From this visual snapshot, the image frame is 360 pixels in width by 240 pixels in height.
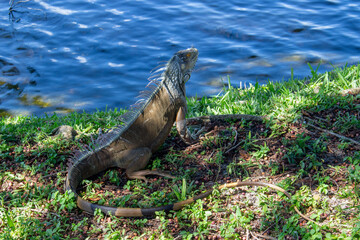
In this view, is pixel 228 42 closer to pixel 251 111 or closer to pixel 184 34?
pixel 184 34

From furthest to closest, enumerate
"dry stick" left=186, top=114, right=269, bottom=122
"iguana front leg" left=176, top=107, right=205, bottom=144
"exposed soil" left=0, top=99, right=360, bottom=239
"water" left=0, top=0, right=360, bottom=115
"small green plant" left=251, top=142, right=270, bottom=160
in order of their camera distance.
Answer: "water" left=0, top=0, right=360, bottom=115
"dry stick" left=186, top=114, right=269, bottom=122
"iguana front leg" left=176, top=107, right=205, bottom=144
"small green plant" left=251, top=142, right=270, bottom=160
"exposed soil" left=0, top=99, right=360, bottom=239

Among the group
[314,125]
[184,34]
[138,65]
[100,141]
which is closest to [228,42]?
[184,34]

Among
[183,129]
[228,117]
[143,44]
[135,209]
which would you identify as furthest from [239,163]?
[143,44]

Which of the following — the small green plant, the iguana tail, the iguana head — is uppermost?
the iguana head

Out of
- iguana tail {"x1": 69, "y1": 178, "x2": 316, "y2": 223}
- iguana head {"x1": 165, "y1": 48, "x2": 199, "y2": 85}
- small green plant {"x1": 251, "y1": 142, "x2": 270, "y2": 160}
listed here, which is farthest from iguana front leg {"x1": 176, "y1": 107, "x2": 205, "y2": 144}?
iguana tail {"x1": 69, "y1": 178, "x2": 316, "y2": 223}

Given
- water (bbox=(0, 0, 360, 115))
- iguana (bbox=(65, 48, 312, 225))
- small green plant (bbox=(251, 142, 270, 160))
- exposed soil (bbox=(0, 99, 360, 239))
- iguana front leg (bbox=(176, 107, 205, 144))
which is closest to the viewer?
exposed soil (bbox=(0, 99, 360, 239))

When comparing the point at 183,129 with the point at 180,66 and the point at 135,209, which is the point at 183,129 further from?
the point at 135,209

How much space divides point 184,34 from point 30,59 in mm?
3789

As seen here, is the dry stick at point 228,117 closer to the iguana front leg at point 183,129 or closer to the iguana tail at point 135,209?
the iguana front leg at point 183,129

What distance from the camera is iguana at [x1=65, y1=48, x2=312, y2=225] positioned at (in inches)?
157

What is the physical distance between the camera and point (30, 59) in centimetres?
989

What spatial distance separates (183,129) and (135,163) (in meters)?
0.64

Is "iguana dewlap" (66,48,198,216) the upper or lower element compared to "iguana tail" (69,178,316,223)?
upper

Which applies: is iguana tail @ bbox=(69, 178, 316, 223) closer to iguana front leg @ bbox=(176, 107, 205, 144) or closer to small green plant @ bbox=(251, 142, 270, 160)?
small green plant @ bbox=(251, 142, 270, 160)
